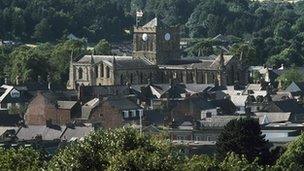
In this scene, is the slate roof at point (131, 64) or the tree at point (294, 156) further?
the slate roof at point (131, 64)

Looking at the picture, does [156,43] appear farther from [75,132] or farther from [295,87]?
[75,132]

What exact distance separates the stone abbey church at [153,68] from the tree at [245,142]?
4165 cm

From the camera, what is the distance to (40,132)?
7106cm

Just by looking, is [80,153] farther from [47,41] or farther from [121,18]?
[121,18]

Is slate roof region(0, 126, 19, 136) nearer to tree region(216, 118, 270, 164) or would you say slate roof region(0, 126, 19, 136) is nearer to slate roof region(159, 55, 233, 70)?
tree region(216, 118, 270, 164)

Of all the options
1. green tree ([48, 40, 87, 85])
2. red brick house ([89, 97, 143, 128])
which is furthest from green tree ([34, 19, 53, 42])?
red brick house ([89, 97, 143, 128])

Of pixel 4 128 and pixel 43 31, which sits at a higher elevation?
pixel 43 31

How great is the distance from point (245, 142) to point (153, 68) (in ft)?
154

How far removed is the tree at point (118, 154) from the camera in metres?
37.1

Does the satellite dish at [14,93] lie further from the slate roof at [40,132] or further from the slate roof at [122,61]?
the slate roof at [40,132]

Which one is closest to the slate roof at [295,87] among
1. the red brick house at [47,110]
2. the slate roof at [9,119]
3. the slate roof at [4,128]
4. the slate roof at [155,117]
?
the slate roof at [155,117]

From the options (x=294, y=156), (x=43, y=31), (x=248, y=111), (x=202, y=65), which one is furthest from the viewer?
(x=43, y=31)

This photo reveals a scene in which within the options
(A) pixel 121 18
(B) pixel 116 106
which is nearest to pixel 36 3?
(A) pixel 121 18

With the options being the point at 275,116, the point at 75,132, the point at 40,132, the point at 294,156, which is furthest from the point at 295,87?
the point at 294,156
